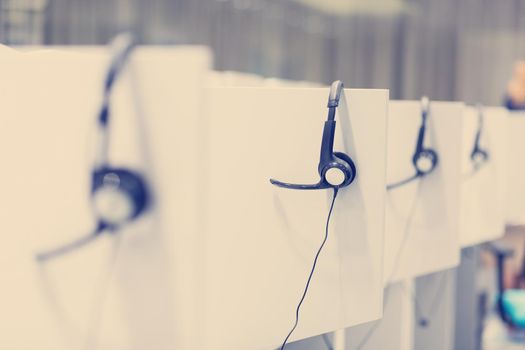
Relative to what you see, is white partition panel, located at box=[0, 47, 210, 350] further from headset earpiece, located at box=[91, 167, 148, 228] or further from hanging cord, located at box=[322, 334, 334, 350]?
hanging cord, located at box=[322, 334, 334, 350]

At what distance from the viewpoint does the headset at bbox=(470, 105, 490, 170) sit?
1.50 m

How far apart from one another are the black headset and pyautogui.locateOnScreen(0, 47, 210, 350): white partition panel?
0.70 feet

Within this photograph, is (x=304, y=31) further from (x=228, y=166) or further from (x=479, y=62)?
(x=228, y=166)

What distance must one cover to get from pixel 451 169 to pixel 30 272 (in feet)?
2.71

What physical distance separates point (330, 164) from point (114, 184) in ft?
1.03

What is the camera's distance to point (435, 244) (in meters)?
1.26

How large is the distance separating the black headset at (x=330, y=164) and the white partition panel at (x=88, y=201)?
21cm

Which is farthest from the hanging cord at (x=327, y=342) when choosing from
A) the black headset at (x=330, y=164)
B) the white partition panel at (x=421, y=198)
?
the black headset at (x=330, y=164)

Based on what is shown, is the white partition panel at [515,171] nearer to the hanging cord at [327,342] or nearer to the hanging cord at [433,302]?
the hanging cord at [433,302]

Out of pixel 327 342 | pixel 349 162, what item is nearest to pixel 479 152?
pixel 327 342

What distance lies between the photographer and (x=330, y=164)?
0.85 m

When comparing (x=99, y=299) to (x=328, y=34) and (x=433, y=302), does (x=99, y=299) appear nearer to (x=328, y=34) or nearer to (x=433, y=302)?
(x=433, y=302)

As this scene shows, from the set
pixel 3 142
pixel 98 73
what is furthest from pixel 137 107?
pixel 3 142

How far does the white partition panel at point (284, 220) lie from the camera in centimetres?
80
